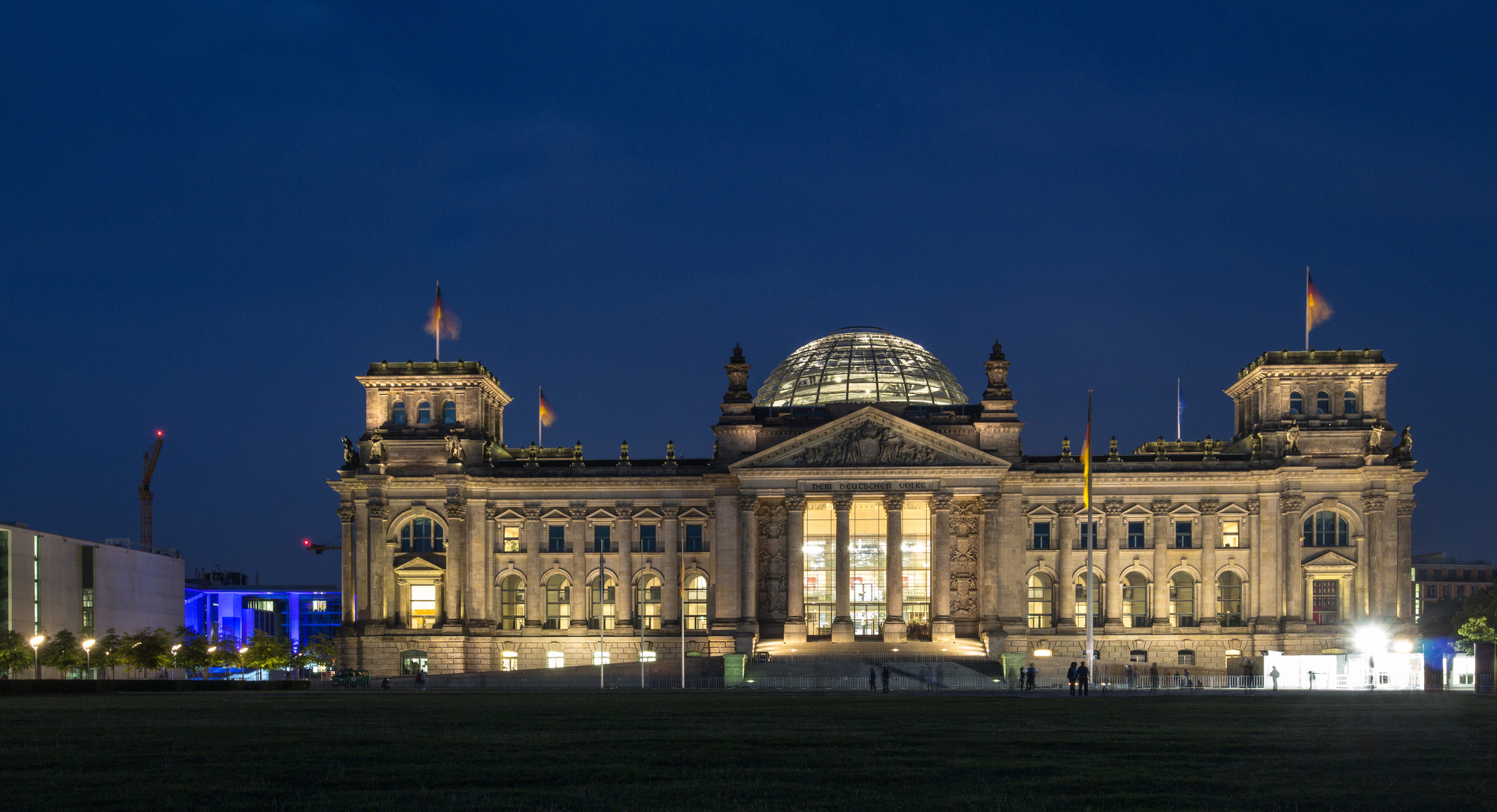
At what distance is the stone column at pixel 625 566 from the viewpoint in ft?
354

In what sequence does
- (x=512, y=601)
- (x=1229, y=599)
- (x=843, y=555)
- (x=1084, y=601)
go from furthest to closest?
(x=512, y=601) → (x=1084, y=601) → (x=1229, y=599) → (x=843, y=555)

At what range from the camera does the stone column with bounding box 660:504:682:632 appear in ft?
352

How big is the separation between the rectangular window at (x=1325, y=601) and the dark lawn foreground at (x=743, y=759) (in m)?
→ 60.6

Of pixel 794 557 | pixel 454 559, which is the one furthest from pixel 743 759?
pixel 454 559

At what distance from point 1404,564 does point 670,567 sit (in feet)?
177

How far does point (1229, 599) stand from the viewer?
347 feet

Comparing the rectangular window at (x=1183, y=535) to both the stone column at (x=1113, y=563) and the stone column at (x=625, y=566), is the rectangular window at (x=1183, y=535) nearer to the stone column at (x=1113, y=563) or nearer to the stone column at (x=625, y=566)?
the stone column at (x=1113, y=563)

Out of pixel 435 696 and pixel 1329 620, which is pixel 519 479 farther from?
pixel 1329 620

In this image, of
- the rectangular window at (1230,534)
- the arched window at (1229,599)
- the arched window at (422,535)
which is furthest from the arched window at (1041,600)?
the arched window at (422,535)

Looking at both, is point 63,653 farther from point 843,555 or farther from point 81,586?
A: point 843,555

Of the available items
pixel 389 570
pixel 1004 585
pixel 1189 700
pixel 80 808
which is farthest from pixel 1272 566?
pixel 80 808

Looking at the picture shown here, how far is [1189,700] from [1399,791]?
32522 millimetres

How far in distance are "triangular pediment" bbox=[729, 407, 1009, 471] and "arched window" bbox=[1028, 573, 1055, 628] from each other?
11105mm

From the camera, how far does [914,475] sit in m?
101
